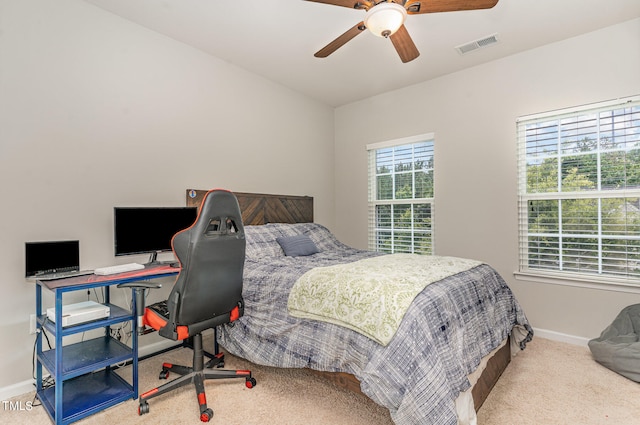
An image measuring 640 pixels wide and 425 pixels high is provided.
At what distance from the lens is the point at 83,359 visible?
204 cm

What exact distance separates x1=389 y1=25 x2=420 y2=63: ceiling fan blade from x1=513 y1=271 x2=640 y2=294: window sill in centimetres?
238

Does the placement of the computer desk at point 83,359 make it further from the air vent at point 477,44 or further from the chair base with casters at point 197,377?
the air vent at point 477,44

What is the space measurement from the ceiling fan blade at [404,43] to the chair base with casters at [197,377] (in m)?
2.30

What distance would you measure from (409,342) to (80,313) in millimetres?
1865

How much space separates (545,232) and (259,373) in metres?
2.91

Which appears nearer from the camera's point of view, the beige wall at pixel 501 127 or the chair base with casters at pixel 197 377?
the chair base with casters at pixel 197 377

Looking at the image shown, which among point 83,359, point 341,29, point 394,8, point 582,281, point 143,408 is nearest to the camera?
point 394,8

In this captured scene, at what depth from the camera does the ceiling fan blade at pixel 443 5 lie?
1813 millimetres

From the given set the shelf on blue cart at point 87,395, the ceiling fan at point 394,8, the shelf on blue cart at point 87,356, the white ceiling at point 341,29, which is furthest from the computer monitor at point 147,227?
the ceiling fan at point 394,8

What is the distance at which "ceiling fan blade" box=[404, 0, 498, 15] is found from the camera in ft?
5.95

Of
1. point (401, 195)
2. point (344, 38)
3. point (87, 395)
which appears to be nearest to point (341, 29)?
point (344, 38)

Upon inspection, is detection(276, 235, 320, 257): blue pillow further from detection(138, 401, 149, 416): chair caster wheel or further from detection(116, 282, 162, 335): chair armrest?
detection(138, 401, 149, 416): chair caster wheel

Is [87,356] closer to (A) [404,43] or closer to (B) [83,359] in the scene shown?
(B) [83,359]

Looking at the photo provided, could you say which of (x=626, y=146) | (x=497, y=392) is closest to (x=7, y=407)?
(x=497, y=392)
